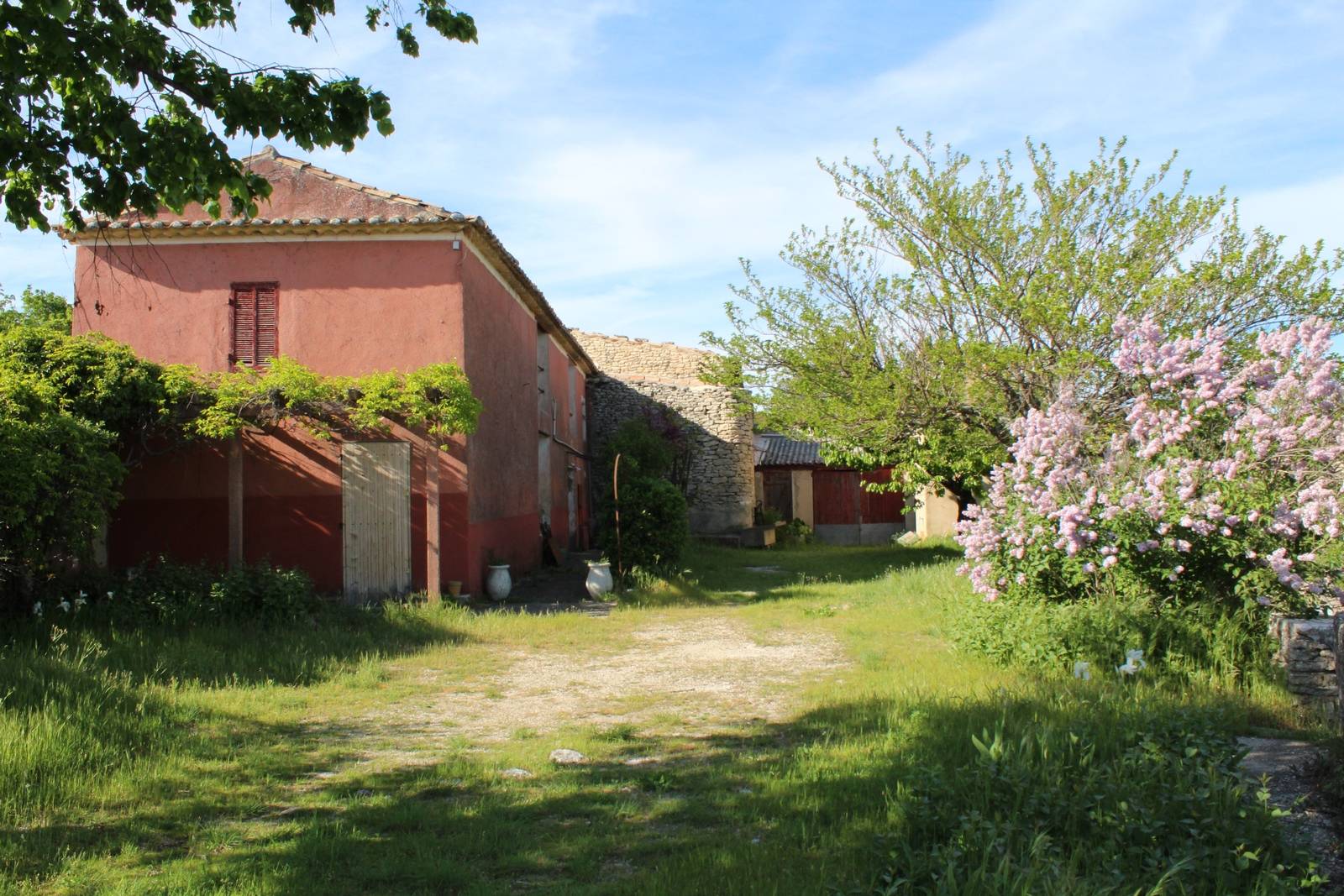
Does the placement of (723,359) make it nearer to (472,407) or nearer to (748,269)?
(748,269)

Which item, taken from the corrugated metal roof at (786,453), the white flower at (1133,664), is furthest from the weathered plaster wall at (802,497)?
the white flower at (1133,664)

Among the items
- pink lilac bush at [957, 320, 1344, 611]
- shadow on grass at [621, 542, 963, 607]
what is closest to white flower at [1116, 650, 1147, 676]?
pink lilac bush at [957, 320, 1344, 611]

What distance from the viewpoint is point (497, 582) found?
13.0m

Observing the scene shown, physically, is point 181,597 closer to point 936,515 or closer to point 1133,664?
point 1133,664

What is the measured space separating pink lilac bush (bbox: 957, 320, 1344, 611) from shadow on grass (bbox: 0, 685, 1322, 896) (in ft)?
6.56

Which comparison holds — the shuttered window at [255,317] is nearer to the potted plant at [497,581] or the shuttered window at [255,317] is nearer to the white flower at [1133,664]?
the potted plant at [497,581]

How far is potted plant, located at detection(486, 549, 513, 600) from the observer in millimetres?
12961

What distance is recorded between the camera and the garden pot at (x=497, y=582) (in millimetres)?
12961

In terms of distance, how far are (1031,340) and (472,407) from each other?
21.9 ft

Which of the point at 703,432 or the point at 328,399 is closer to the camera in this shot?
the point at 328,399

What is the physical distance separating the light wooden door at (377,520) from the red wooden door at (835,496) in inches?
685

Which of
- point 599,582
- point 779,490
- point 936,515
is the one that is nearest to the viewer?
point 599,582

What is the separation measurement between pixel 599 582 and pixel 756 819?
9027 mm

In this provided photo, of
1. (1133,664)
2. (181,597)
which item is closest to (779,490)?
(181,597)
